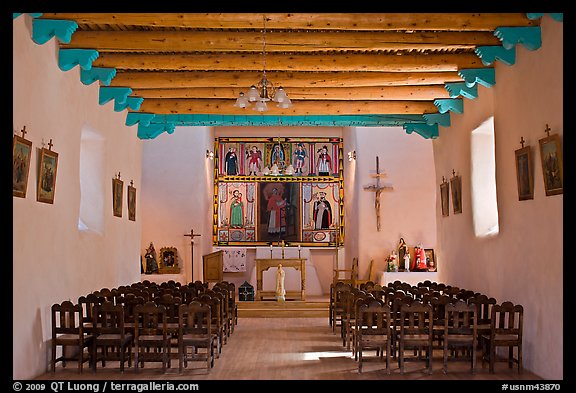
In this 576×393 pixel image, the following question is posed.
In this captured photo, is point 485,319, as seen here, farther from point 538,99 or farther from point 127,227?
point 127,227

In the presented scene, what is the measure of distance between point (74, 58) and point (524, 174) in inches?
237

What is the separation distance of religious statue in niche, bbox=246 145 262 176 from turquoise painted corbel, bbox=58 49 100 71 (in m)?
12.7

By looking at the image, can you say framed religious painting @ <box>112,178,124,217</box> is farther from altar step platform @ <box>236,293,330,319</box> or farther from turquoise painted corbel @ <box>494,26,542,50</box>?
turquoise painted corbel @ <box>494,26,542,50</box>

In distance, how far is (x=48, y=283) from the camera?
951 centimetres

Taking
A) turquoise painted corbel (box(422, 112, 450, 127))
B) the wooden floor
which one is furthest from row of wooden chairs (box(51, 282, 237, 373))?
turquoise painted corbel (box(422, 112, 450, 127))

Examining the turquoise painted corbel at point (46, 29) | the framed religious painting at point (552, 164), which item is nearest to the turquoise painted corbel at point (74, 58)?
the turquoise painted corbel at point (46, 29)

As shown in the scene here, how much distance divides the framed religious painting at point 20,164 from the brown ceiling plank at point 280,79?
3851mm

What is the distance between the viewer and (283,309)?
663 inches

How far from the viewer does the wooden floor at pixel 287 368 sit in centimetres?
895
